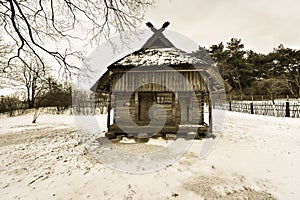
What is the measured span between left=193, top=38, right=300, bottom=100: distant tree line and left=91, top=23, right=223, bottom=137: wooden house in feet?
113

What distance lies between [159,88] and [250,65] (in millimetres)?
40272

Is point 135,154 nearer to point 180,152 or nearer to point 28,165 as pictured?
point 180,152

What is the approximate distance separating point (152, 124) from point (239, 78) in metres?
43.0

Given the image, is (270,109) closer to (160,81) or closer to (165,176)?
(160,81)

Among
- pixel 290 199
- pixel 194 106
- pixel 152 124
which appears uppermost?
pixel 194 106

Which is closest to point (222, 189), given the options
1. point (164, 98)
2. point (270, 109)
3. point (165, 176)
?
point (165, 176)

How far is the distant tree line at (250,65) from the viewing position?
4053 cm

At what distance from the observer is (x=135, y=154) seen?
658cm

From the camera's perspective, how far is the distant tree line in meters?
40.5

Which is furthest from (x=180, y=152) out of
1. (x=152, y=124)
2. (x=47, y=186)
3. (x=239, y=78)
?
(x=239, y=78)

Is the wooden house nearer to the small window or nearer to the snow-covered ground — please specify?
the small window

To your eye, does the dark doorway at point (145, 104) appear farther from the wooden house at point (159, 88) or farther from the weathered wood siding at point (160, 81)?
the weathered wood siding at point (160, 81)

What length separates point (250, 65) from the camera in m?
41.3

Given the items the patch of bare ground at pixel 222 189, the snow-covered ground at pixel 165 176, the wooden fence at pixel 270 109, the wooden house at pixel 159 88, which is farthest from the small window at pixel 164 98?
the wooden fence at pixel 270 109
